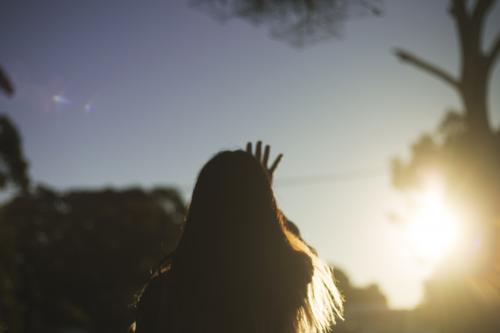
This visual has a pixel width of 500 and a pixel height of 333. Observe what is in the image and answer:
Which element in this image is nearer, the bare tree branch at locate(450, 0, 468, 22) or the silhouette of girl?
the silhouette of girl

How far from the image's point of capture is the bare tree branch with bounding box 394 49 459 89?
18.1 feet

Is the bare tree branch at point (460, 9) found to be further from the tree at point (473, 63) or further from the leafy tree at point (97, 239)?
the leafy tree at point (97, 239)

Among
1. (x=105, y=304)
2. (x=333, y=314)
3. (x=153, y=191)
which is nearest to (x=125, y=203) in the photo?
(x=153, y=191)

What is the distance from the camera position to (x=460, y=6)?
5.45 m

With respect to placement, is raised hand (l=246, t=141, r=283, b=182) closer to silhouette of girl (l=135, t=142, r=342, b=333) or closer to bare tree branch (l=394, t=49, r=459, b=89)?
silhouette of girl (l=135, t=142, r=342, b=333)

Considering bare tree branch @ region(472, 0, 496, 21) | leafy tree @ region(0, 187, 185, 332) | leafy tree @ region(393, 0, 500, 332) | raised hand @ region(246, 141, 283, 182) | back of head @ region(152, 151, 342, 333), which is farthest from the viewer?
leafy tree @ region(0, 187, 185, 332)

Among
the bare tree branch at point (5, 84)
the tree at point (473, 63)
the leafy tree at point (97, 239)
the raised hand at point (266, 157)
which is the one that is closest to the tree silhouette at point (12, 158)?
the bare tree branch at point (5, 84)

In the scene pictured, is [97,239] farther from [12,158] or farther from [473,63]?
[473,63]

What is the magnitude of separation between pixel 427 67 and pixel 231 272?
5.29m

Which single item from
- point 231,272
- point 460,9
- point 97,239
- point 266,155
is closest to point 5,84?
point 266,155

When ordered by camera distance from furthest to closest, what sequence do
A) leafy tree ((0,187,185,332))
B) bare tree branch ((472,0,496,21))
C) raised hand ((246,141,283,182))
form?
leafy tree ((0,187,185,332))
bare tree branch ((472,0,496,21))
raised hand ((246,141,283,182))

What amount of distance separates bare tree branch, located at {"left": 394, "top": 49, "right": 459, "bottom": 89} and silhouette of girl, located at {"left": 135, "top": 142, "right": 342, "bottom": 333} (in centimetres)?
475

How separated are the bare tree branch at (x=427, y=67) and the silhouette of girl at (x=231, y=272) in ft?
15.6

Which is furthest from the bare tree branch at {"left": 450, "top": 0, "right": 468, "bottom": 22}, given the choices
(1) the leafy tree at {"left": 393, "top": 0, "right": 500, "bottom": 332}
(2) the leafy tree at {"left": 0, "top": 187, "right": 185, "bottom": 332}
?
(2) the leafy tree at {"left": 0, "top": 187, "right": 185, "bottom": 332}
